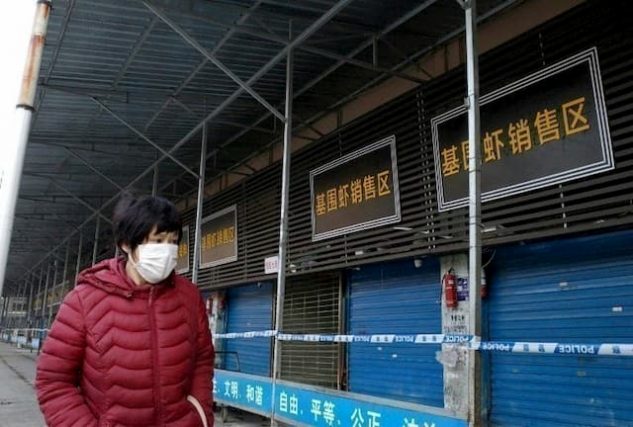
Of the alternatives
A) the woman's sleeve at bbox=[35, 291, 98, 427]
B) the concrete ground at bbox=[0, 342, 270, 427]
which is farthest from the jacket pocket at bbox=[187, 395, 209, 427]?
the concrete ground at bbox=[0, 342, 270, 427]

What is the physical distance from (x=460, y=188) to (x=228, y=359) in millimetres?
8374

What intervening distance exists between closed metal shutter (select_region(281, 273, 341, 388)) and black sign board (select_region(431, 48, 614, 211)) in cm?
353

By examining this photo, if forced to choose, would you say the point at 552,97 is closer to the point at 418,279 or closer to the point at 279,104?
the point at 418,279

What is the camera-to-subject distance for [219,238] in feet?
43.6

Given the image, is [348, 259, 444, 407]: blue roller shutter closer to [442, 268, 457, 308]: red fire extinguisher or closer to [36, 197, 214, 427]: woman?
[442, 268, 457, 308]: red fire extinguisher

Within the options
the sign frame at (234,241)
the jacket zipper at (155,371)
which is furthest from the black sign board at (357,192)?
the jacket zipper at (155,371)

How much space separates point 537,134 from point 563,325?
2.02 metres

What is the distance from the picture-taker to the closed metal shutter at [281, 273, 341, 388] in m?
9.61

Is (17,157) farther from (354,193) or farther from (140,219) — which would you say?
(354,193)

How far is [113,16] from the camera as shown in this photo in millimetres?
7336

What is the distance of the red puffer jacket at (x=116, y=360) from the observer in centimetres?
213

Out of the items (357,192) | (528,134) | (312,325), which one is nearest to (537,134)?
(528,134)

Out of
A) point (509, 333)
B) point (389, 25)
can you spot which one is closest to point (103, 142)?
point (389, 25)

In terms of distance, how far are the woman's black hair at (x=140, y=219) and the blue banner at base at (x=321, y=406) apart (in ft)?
9.54
